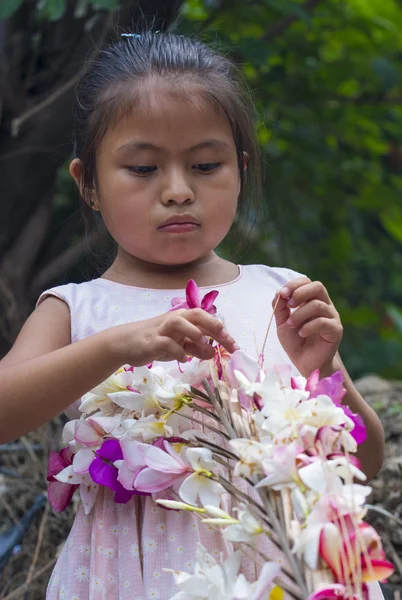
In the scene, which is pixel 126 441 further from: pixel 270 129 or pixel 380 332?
pixel 380 332

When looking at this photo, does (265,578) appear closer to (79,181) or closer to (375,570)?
(375,570)

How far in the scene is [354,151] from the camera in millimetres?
4141

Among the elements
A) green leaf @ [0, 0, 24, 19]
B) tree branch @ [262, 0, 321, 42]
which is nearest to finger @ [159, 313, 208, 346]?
green leaf @ [0, 0, 24, 19]

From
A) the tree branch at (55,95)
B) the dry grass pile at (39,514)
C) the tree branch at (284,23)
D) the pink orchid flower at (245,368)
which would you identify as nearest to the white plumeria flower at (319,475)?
the pink orchid flower at (245,368)

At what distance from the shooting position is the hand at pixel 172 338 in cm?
139

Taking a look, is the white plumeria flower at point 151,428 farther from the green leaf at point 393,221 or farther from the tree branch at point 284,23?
the green leaf at point 393,221

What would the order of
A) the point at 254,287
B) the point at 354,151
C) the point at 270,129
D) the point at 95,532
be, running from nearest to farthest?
the point at 95,532, the point at 254,287, the point at 270,129, the point at 354,151

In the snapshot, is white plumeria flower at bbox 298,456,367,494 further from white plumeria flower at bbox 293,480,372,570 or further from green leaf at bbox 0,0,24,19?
green leaf at bbox 0,0,24,19

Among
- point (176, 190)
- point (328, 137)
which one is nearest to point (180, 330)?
point (176, 190)

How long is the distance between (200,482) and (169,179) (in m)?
0.61

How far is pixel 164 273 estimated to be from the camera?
1.87 m

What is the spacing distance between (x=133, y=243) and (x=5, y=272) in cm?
134

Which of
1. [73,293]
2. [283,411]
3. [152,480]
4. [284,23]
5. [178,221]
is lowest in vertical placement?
[152,480]

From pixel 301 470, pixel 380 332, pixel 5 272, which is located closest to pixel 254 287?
pixel 301 470
